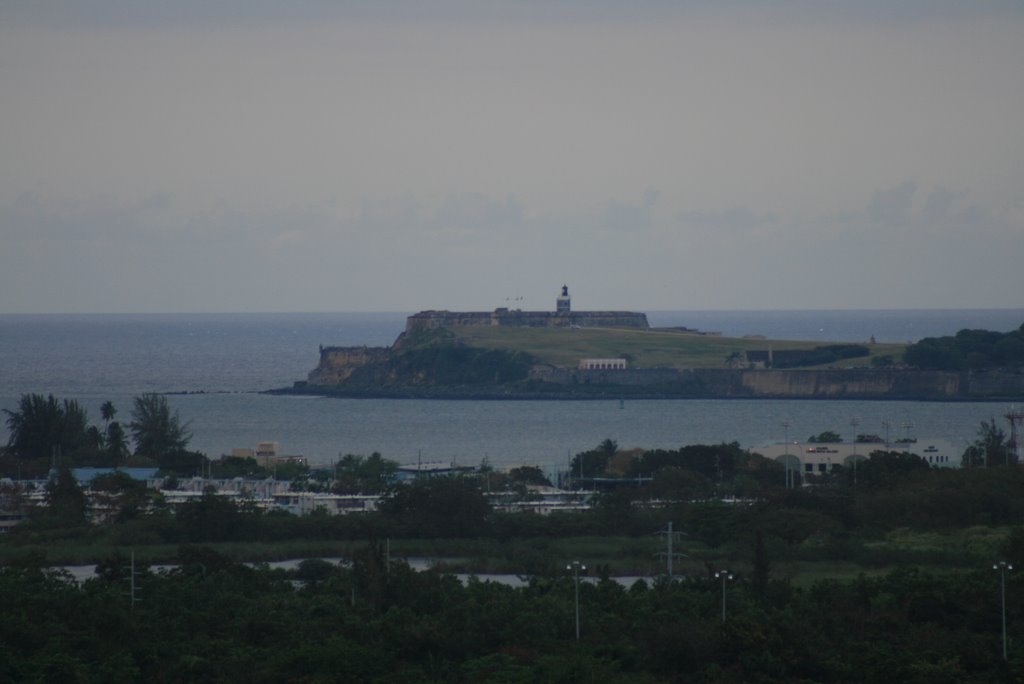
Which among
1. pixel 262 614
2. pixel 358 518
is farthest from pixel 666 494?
pixel 262 614

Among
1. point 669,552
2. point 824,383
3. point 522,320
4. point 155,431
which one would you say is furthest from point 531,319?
point 669,552

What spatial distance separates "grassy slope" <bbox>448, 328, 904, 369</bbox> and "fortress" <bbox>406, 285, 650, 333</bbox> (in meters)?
3.34

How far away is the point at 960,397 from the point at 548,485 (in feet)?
134

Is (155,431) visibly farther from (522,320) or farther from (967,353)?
(522,320)

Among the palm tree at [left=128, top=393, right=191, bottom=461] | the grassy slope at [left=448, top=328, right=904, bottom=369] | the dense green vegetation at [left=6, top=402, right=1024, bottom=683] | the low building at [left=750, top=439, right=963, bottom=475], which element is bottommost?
the dense green vegetation at [left=6, top=402, right=1024, bottom=683]

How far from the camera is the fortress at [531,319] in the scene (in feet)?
318

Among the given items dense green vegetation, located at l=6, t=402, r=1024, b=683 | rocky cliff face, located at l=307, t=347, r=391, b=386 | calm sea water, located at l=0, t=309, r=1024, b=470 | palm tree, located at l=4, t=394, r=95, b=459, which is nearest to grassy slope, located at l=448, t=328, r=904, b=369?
rocky cliff face, located at l=307, t=347, r=391, b=386

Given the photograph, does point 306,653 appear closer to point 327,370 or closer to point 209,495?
point 209,495

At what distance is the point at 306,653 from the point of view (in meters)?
17.5

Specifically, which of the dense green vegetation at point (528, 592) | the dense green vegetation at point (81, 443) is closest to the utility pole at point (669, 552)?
the dense green vegetation at point (528, 592)

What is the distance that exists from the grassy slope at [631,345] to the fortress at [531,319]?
3.34m

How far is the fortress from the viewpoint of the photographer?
97.0 meters

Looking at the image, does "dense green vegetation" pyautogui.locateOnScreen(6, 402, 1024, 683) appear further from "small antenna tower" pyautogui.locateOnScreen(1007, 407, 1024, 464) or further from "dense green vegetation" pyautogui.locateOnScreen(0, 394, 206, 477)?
"small antenna tower" pyautogui.locateOnScreen(1007, 407, 1024, 464)

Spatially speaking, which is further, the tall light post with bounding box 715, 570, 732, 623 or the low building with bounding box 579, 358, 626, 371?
the low building with bounding box 579, 358, 626, 371
